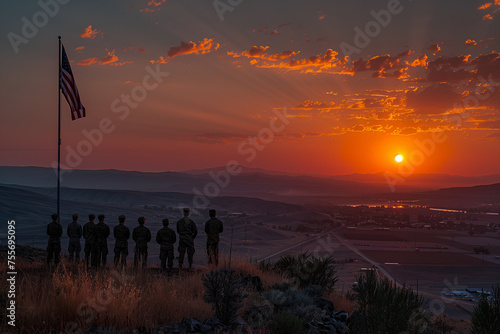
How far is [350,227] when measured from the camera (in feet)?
350

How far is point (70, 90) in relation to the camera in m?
16.7

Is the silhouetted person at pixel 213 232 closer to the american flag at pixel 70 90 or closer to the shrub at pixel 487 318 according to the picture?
the american flag at pixel 70 90

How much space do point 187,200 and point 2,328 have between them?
161897 mm

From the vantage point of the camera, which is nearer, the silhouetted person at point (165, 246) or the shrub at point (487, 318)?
the shrub at point (487, 318)

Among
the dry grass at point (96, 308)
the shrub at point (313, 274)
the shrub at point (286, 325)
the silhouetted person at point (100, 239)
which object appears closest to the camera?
the dry grass at point (96, 308)

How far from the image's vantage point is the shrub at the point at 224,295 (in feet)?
25.9

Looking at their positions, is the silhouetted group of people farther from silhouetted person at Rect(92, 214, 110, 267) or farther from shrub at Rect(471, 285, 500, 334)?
shrub at Rect(471, 285, 500, 334)

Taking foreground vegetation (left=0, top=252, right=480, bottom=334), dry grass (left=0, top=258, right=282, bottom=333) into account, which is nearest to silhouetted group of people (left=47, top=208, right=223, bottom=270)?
foreground vegetation (left=0, top=252, right=480, bottom=334)

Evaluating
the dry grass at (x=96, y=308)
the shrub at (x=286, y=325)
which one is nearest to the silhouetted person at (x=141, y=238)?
the dry grass at (x=96, y=308)

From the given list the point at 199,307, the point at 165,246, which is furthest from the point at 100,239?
the point at 199,307

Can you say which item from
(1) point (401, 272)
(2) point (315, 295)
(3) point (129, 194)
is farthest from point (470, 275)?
(3) point (129, 194)

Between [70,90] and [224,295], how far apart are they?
11907 mm

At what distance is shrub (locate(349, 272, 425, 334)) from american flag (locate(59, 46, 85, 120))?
1263 centimetres

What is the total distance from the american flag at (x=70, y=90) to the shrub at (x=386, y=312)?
41.4 feet
